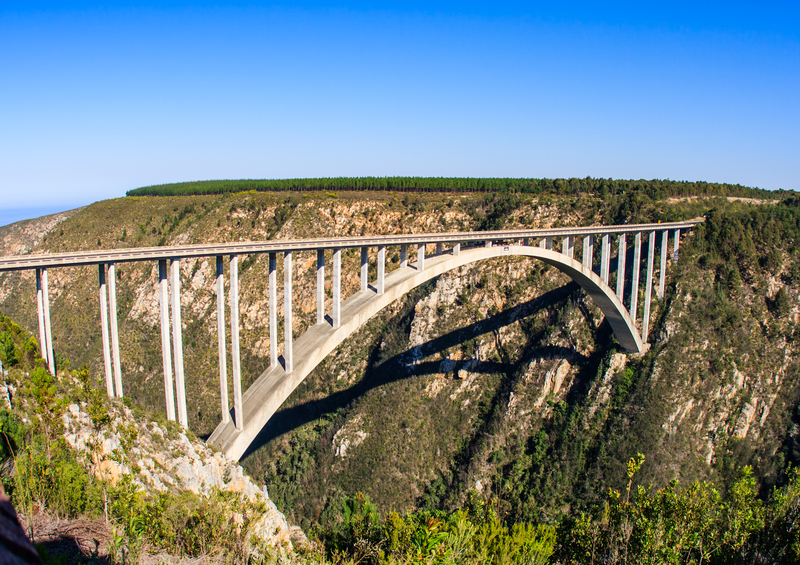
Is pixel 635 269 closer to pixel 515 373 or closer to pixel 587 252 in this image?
pixel 587 252

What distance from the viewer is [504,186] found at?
71.5m

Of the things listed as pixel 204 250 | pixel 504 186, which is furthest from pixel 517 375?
pixel 504 186

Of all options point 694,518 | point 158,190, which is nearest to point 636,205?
point 694,518

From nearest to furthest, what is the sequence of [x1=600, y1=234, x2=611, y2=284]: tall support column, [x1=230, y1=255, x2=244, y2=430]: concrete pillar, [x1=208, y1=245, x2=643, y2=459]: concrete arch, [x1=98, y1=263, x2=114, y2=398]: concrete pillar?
[x1=98, y1=263, x2=114, y2=398]: concrete pillar
[x1=230, y1=255, x2=244, y2=430]: concrete pillar
[x1=208, y1=245, x2=643, y2=459]: concrete arch
[x1=600, y1=234, x2=611, y2=284]: tall support column

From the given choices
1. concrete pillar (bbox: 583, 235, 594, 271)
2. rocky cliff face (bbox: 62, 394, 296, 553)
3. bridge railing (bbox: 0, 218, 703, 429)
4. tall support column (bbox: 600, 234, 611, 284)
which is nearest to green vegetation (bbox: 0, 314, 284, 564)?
Answer: rocky cliff face (bbox: 62, 394, 296, 553)

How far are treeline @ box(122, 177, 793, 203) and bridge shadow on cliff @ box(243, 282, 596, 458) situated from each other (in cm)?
1964

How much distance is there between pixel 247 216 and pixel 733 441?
171 feet

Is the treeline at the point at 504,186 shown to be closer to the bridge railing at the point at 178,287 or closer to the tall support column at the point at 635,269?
the tall support column at the point at 635,269

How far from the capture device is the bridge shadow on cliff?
4400cm

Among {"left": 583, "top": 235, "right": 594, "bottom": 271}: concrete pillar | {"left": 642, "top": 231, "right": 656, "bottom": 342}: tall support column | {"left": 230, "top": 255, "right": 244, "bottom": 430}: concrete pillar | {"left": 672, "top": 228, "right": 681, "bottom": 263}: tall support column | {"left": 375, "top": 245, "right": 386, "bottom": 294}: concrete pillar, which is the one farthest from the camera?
{"left": 672, "top": 228, "right": 681, "bottom": 263}: tall support column

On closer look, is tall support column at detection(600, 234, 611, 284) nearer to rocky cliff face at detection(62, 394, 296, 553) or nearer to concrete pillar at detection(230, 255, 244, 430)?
concrete pillar at detection(230, 255, 244, 430)

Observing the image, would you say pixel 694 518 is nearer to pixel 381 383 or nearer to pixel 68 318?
pixel 381 383

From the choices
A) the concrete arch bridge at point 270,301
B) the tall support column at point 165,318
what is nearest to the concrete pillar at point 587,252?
the concrete arch bridge at point 270,301

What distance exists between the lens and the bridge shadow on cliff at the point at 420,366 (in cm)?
4400
